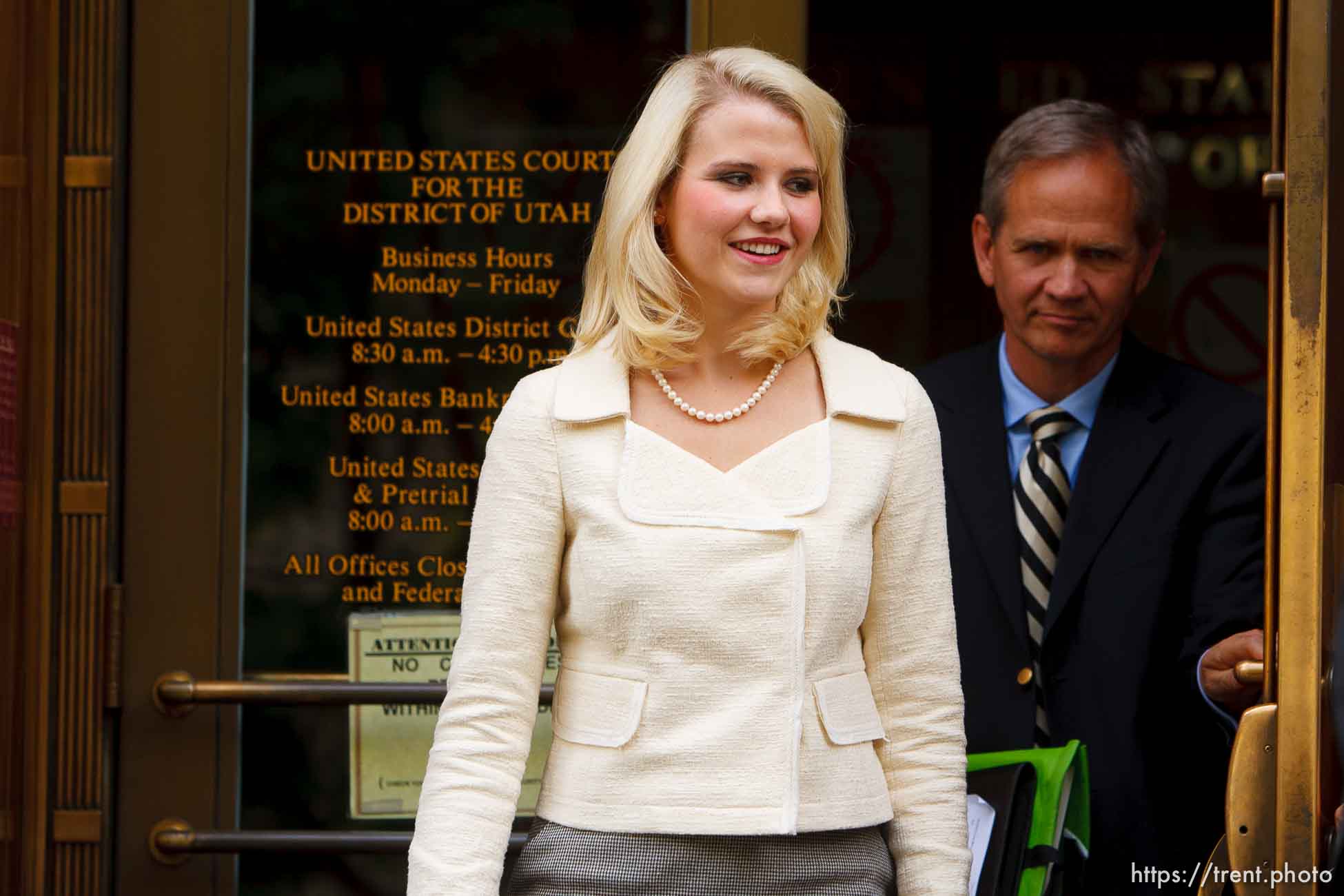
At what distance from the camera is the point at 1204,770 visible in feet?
11.6

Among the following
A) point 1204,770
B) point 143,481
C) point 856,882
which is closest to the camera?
point 856,882

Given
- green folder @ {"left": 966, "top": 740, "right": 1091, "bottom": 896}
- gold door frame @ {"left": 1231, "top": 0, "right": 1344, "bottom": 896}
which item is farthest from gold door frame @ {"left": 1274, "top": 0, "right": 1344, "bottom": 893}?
green folder @ {"left": 966, "top": 740, "right": 1091, "bottom": 896}

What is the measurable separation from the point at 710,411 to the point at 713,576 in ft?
0.90

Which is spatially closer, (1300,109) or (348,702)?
(1300,109)

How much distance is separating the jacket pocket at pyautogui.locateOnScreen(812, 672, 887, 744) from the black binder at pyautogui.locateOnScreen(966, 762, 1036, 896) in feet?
1.41

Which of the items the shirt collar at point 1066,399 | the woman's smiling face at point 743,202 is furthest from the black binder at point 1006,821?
the shirt collar at point 1066,399

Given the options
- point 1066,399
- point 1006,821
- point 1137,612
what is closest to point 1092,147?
point 1066,399

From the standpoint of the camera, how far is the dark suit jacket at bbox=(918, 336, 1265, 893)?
3.46 meters

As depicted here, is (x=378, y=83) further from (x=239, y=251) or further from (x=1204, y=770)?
(x=1204, y=770)

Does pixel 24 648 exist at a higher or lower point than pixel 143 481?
lower

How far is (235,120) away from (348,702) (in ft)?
4.33

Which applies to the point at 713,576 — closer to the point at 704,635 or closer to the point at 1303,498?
the point at 704,635

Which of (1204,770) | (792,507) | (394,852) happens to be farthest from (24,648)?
(1204,770)

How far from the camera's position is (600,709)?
8.14ft
